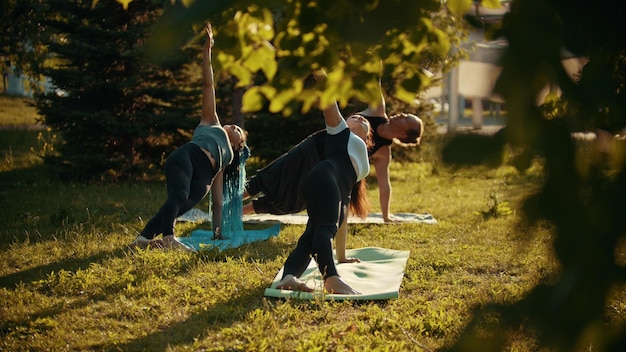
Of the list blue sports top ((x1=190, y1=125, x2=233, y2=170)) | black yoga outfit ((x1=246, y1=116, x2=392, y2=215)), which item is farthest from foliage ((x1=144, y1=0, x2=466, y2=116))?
blue sports top ((x1=190, y1=125, x2=233, y2=170))

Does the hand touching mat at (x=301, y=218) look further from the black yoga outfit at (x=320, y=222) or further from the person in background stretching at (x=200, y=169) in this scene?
the black yoga outfit at (x=320, y=222)

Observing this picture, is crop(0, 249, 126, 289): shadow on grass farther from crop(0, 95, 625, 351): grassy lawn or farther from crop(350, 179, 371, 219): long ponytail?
crop(350, 179, 371, 219): long ponytail

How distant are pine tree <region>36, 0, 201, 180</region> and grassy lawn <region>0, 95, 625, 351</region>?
301 centimetres

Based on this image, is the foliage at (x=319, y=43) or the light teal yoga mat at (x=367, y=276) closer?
the foliage at (x=319, y=43)

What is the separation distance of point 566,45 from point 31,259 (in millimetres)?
5512

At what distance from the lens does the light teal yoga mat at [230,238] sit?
6957mm

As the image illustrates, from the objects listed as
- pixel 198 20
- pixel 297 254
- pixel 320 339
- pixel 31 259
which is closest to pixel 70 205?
pixel 31 259

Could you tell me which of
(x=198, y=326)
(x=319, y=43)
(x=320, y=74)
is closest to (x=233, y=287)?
(x=198, y=326)

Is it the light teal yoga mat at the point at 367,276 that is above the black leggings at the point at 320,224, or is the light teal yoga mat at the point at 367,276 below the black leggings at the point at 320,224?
below

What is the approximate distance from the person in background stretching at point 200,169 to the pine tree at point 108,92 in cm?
414

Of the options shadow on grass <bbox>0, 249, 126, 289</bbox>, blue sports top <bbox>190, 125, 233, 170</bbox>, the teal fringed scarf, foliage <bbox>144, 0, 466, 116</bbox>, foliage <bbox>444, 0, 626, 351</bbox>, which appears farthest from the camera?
the teal fringed scarf

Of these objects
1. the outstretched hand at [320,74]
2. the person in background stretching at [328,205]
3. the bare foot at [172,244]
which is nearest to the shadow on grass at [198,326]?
the person in background stretching at [328,205]

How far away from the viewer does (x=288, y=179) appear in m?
6.94

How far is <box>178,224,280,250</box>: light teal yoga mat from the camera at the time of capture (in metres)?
6.96
